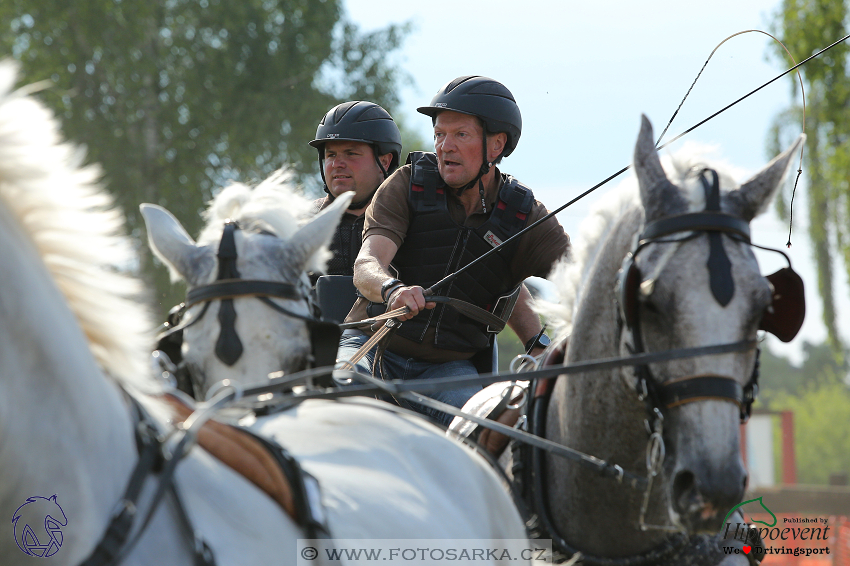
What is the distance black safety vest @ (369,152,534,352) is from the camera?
4.21 metres

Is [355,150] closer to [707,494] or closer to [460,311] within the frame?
[460,311]

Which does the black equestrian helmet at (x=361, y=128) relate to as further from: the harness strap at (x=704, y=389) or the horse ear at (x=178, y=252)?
the harness strap at (x=704, y=389)

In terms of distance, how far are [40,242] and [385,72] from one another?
1887 centimetres

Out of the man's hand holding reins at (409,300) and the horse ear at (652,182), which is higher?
the horse ear at (652,182)

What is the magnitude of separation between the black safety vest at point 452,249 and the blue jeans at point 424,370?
0.11 metres

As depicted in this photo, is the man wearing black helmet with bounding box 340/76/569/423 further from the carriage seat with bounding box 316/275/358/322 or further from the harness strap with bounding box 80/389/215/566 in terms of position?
the harness strap with bounding box 80/389/215/566

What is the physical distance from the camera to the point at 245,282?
3.04 metres

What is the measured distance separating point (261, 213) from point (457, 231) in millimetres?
1086

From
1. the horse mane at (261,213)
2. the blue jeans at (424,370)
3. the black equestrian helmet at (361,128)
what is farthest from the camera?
the black equestrian helmet at (361,128)

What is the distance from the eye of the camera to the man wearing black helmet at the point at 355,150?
5.20m

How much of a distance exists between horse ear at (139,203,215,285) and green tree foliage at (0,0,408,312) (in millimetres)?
13892

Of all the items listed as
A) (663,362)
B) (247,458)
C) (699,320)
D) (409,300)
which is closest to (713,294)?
(699,320)

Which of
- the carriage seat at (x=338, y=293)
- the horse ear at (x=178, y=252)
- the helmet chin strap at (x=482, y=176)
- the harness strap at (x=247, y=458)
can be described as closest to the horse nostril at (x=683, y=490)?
the harness strap at (x=247, y=458)

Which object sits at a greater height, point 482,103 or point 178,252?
point 482,103
